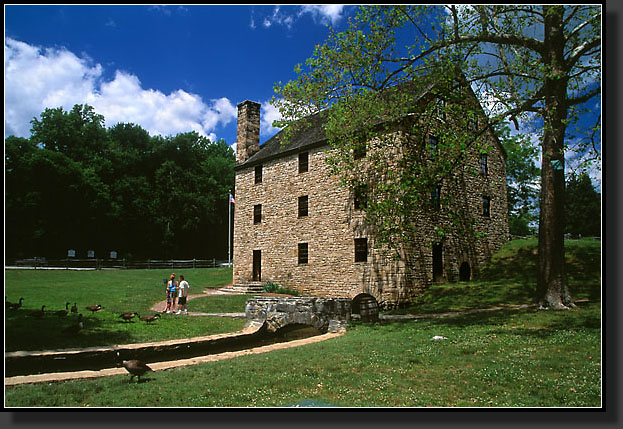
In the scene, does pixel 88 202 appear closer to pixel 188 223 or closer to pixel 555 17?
pixel 188 223

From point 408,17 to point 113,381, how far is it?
9.97m

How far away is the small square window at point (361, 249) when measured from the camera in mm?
18252

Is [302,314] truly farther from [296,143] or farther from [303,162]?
[296,143]

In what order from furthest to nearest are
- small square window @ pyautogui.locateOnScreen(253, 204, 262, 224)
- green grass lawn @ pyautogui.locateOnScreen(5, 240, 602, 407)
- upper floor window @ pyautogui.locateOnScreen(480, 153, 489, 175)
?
small square window @ pyautogui.locateOnScreen(253, 204, 262, 224)
upper floor window @ pyautogui.locateOnScreen(480, 153, 489, 175)
green grass lawn @ pyautogui.locateOnScreen(5, 240, 602, 407)

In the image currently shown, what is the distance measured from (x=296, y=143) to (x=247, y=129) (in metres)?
4.86

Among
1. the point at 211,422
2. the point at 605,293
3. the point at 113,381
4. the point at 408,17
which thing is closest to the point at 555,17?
the point at 408,17

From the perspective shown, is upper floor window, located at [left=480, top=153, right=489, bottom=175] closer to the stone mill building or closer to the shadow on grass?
the stone mill building

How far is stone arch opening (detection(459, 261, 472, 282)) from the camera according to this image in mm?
20125

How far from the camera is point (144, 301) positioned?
1708 cm

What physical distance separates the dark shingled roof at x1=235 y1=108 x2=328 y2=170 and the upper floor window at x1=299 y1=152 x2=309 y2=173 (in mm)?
327

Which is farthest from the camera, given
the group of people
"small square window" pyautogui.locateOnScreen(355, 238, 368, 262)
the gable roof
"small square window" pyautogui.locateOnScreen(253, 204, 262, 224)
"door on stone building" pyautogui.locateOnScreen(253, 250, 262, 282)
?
"small square window" pyautogui.locateOnScreen(253, 204, 262, 224)

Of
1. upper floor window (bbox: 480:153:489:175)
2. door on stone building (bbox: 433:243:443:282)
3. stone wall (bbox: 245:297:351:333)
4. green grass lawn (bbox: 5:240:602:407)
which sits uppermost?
upper floor window (bbox: 480:153:489:175)

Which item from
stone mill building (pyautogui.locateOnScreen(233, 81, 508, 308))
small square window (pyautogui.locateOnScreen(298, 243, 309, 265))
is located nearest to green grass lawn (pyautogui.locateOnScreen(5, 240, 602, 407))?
stone mill building (pyautogui.locateOnScreen(233, 81, 508, 308))

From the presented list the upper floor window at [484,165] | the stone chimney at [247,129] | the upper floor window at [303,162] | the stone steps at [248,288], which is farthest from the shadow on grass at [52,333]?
the upper floor window at [484,165]
